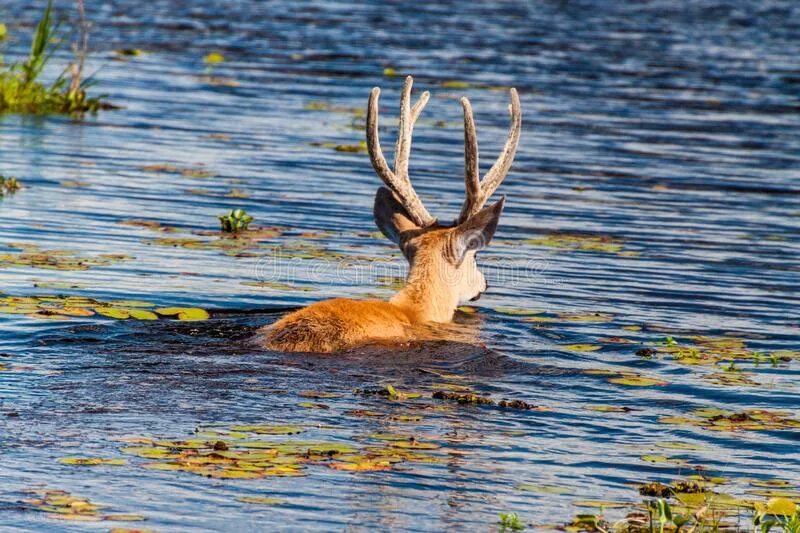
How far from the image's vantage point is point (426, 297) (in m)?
10.5

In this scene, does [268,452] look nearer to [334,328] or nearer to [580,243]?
[334,328]

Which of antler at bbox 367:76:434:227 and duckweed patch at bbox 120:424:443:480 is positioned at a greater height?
antler at bbox 367:76:434:227

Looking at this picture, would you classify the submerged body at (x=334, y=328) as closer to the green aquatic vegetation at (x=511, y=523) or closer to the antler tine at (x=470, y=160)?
the antler tine at (x=470, y=160)

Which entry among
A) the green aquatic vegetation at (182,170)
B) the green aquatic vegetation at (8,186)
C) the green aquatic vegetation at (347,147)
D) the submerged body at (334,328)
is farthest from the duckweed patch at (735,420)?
the green aquatic vegetation at (347,147)

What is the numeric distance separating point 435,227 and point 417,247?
0.76ft

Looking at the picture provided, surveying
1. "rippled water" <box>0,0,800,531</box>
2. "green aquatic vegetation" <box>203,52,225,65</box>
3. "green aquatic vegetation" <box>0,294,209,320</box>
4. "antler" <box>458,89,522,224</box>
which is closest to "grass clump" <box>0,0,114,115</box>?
"rippled water" <box>0,0,800,531</box>

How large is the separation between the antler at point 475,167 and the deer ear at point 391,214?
0.40 meters

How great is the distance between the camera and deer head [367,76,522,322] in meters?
10.4

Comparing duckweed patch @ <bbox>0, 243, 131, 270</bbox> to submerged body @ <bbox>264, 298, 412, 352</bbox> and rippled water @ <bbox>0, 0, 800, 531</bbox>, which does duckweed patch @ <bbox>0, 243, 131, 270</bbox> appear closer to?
rippled water @ <bbox>0, 0, 800, 531</bbox>

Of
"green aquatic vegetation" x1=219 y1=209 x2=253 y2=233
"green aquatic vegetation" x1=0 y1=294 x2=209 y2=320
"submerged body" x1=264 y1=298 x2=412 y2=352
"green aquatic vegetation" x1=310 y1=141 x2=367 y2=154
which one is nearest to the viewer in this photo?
"submerged body" x1=264 y1=298 x2=412 y2=352

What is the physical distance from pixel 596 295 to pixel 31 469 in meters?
6.73

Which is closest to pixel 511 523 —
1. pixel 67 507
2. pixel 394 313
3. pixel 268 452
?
pixel 268 452

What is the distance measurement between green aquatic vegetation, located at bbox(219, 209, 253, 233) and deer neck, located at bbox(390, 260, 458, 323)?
4087mm

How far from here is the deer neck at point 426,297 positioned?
10.4 m
